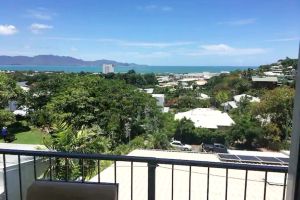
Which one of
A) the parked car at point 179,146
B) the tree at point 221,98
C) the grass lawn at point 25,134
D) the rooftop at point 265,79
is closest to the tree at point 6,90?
the grass lawn at point 25,134

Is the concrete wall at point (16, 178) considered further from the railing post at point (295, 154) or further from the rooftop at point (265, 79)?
the rooftop at point (265, 79)

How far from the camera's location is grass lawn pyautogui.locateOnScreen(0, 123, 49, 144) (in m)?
20.0

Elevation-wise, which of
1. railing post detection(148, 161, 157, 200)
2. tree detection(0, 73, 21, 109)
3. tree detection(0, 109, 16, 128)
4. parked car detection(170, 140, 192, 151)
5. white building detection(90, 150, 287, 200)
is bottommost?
parked car detection(170, 140, 192, 151)

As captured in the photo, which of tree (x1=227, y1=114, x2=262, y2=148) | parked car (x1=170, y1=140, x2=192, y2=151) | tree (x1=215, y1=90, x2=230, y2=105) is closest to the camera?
parked car (x1=170, y1=140, x2=192, y2=151)

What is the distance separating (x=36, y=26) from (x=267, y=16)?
30866 millimetres

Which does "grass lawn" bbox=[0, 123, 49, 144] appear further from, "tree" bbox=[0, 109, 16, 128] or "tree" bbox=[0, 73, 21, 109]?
"tree" bbox=[0, 73, 21, 109]

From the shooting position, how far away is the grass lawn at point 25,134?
20.0 meters

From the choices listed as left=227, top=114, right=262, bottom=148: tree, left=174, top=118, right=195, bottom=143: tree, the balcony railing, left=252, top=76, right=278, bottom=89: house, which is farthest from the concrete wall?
left=252, top=76, right=278, bottom=89: house

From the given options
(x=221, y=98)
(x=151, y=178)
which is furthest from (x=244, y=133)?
(x=151, y=178)

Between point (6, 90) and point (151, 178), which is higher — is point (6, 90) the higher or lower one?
the lower one

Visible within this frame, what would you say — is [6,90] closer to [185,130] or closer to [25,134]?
[25,134]

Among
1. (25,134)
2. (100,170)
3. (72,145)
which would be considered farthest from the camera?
(25,134)

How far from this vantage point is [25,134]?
22.3m

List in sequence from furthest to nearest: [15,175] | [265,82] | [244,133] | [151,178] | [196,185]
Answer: [265,82]
[244,133]
[196,185]
[15,175]
[151,178]
